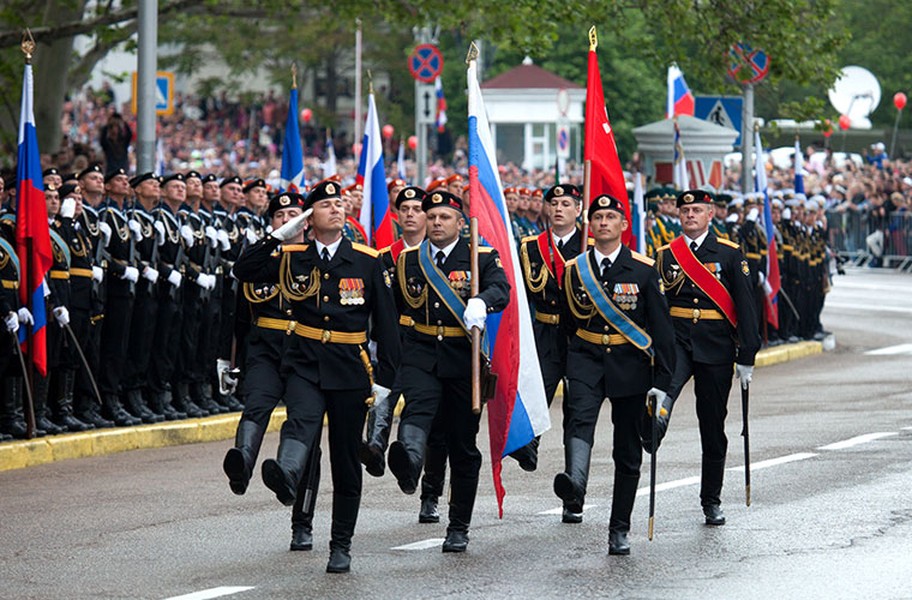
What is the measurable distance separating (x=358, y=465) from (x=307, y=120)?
47.2 metres

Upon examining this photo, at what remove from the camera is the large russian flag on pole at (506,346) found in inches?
453

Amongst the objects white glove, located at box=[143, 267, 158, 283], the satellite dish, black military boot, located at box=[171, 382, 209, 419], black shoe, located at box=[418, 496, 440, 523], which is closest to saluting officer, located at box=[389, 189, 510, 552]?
black shoe, located at box=[418, 496, 440, 523]

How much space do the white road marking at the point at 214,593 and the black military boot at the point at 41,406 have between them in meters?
6.24

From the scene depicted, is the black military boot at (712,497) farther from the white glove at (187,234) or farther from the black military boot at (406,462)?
the white glove at (187,234)

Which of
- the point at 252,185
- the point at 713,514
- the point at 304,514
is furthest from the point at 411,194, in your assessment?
the point at 252,185

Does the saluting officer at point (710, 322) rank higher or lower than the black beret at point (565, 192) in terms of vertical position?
lower

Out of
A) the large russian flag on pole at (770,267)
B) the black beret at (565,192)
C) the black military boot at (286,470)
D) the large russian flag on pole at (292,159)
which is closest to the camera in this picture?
the black military boot at (286,470)

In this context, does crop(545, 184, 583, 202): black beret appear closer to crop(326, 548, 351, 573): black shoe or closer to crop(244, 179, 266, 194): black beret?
crop(326, 548, 351, 573): black shoe

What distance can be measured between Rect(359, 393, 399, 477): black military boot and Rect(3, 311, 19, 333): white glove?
14.1 ft

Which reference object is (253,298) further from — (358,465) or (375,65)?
(375,65)

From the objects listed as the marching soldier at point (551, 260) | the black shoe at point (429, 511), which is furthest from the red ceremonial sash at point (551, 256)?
the black shoe at point (429, 511)

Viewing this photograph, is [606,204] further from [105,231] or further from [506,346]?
[105,231]

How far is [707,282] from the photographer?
12234 mm

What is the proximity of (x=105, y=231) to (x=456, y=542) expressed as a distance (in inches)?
245
